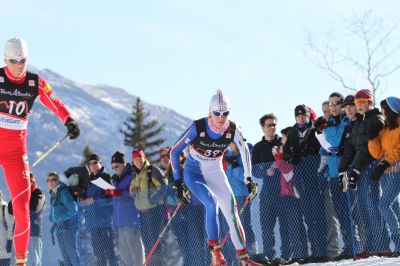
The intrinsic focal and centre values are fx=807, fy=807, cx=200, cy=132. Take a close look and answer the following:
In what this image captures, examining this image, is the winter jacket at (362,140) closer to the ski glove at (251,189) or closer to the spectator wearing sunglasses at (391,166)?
the spectator wearing sunglasses at (391,166)

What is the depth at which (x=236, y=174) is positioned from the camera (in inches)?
464

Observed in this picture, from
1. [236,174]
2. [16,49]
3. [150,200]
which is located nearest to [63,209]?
[150,200]

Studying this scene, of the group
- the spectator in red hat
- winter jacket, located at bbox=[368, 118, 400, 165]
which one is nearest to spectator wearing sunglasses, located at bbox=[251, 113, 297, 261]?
the spectator in red hat

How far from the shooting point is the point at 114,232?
43.4 ft

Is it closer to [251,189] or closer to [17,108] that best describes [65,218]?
[251,189]

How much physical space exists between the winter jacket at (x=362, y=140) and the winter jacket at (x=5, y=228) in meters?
6.78

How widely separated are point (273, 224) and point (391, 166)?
2.21m

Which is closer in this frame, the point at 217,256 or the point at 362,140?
the point at 217,256

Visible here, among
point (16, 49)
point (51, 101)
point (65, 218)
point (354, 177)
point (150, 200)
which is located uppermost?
point (16, 49)

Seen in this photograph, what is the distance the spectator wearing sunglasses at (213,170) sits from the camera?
9648 mm

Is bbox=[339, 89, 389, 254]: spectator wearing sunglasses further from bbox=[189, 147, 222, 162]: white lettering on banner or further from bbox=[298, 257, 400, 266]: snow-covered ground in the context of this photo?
bbox=[189, 147, 222, 162]: white lettering on banner

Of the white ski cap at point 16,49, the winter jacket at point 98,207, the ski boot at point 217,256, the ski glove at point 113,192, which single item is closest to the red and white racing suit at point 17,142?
the white ski cap at point 16,49

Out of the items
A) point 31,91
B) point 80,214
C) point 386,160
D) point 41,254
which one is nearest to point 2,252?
point 41,254

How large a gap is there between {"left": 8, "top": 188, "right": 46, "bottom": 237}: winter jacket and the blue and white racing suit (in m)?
4.43
